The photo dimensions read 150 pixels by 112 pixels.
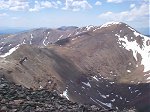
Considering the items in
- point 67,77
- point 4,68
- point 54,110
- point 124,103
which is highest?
point 54,110

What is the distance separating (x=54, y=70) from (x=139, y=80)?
61732mm

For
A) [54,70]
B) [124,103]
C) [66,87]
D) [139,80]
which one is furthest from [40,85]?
[139,80]

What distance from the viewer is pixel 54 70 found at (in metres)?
146

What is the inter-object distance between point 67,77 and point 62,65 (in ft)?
56.1

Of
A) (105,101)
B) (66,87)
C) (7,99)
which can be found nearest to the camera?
(7,99)

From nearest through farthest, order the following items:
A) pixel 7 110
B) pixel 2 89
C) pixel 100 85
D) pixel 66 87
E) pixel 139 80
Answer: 1. pixel 7 110
2. pixel 2 89
3. pixel 66 87
4. pixel 100 85
5. pixel 139 80

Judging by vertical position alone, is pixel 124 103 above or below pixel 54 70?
below

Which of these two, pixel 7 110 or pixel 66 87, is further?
pixel 66 87

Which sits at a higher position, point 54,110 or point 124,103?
point 54,110

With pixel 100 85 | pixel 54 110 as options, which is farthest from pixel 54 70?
pixel 54 110

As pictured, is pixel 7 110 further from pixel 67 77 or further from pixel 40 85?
pixel 67 77

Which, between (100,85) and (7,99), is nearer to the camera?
(7,99)

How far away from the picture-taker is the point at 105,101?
143875 millimetres

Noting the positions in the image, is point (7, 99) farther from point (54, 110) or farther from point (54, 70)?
point (54, 70)
